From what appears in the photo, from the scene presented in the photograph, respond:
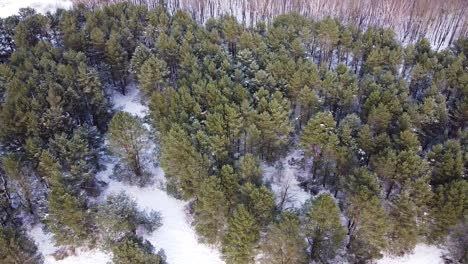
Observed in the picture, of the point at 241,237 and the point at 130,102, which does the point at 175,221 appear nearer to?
the point at 241,237

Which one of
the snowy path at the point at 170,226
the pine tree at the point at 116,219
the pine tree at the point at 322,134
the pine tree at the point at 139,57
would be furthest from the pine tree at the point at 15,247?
the pine tree at the point at 322,134

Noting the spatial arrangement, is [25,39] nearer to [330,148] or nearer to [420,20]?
[330,148]

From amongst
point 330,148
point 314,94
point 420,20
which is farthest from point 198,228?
point 420,20

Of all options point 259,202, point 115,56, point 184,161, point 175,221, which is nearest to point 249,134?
point 184,161

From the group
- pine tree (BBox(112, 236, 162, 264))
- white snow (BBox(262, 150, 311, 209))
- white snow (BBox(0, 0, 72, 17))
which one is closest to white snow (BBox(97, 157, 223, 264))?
pine tree (BBox(112, 236, 162, 264))

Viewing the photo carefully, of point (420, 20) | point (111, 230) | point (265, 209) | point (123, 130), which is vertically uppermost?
point (420, 20)

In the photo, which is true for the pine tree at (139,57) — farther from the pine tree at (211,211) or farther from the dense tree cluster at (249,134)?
the pine tree at (211,211)
